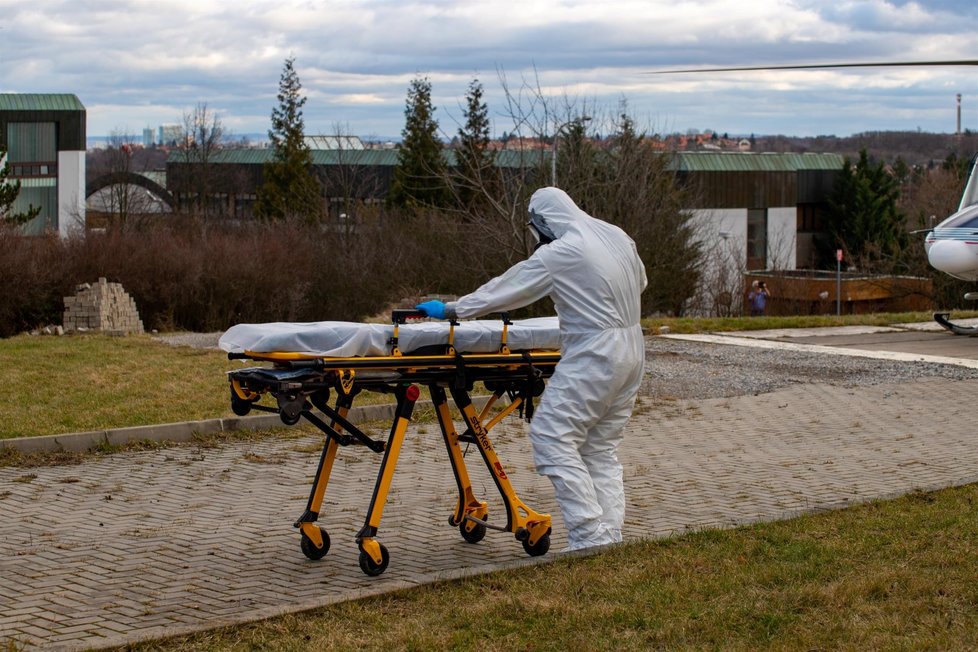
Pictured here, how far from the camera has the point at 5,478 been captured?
33.6 feet

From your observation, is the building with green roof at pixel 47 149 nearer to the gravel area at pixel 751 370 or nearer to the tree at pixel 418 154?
the tree at pixel 418 154

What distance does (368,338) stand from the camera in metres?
7.14

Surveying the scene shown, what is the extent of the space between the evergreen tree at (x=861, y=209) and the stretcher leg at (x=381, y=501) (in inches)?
2842

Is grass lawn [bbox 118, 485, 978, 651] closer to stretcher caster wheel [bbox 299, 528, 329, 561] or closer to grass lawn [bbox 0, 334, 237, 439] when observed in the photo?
stretcher caster wheel [bbox 299, 528, 329, 561]

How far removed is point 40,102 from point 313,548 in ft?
209

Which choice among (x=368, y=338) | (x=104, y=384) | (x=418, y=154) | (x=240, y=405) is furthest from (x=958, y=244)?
(x=418, y=154)

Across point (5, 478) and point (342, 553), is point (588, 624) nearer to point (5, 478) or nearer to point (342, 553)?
point (342, 553)

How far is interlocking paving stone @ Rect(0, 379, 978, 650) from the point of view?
666 centimetres

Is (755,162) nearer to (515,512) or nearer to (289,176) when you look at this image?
(289,176)

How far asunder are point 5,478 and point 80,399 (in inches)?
145

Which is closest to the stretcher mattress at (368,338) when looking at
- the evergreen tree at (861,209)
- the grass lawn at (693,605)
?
the grass lawn at (693,605)

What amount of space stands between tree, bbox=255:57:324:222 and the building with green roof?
393 inches

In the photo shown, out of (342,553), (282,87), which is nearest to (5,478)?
(342,553)

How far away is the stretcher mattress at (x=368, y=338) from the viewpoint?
6910 mm
